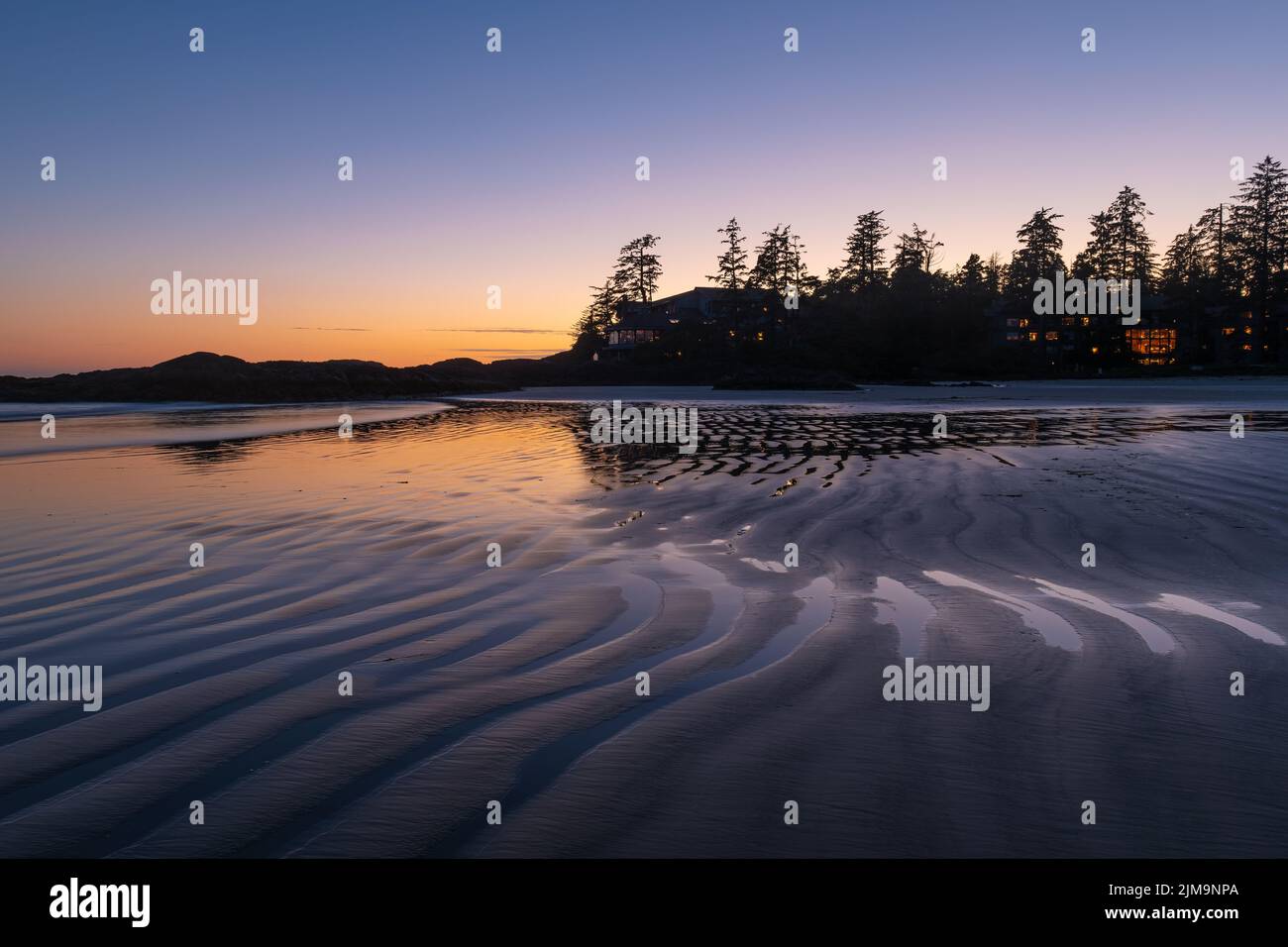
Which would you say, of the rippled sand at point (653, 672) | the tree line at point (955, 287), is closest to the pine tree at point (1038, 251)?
the tree line at point (955, 287)

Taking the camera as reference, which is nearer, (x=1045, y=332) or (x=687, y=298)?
(x=1045, y=332)

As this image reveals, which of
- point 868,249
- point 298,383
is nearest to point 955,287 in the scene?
point 868,249

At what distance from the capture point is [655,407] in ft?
123

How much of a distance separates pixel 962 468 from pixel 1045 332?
89.6m

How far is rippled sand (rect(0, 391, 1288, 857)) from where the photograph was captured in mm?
2807

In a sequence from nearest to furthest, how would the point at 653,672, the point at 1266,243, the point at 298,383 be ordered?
the point at 653,672, the point at 298,383, the point at 1266,243

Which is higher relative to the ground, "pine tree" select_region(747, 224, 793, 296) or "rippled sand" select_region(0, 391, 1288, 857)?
"pine tree" select_region(747, 224, 793, 296)

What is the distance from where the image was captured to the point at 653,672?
175 inches

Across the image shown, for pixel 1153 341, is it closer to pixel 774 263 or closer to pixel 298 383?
pixel 774 263

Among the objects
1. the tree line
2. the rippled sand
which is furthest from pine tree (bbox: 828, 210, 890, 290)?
the rippled sand

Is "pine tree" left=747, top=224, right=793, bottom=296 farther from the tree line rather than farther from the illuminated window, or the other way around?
the illuminated window

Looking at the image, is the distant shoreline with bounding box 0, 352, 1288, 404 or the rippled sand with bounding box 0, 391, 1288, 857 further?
the distant shoreline with bounding box 0, 352, 1288, 404
